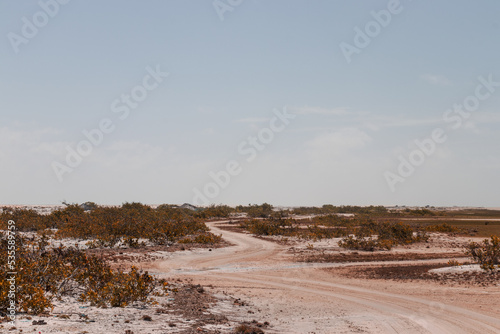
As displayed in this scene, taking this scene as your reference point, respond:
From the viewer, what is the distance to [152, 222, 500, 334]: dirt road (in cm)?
1254

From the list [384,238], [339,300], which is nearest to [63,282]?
[339,300]

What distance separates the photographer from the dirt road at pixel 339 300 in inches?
494

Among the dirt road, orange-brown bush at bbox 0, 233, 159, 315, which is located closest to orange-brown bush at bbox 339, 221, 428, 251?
the dirt road

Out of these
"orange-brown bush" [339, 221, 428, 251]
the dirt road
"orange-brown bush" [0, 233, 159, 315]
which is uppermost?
"orange-brown bush" [0, 233, 159, 315]

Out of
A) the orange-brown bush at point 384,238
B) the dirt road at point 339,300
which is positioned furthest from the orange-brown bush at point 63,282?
the orange-brown bush at point 384,238

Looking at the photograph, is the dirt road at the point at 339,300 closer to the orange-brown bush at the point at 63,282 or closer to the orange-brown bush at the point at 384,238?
the orange-brown bush at the point at 63,282

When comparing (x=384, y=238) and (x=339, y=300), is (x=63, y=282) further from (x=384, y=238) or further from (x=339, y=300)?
(x=384, y=238)

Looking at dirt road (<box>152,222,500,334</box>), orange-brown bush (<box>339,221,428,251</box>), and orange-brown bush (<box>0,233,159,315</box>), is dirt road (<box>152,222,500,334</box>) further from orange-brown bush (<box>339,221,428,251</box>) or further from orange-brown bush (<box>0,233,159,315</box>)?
orange-brown bush (<box>339,221,428,251</box>)

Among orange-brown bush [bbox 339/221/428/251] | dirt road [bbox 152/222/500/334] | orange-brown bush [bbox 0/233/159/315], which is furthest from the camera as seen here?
orange-brown bush [bbox 339/221/428/251]

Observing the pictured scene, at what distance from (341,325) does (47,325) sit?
849cm

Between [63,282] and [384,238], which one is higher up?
[63,282]

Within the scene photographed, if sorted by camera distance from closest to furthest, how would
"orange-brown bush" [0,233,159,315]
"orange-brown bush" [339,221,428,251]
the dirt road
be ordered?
"orange-brown bush" [0,233,159,315] → the dirt road → "orange-brown bush" [339,221,428,251]

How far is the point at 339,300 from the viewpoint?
16625mm

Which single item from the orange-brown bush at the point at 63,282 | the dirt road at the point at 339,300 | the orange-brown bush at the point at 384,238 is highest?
the orange-brown bush at the point at 63,282
